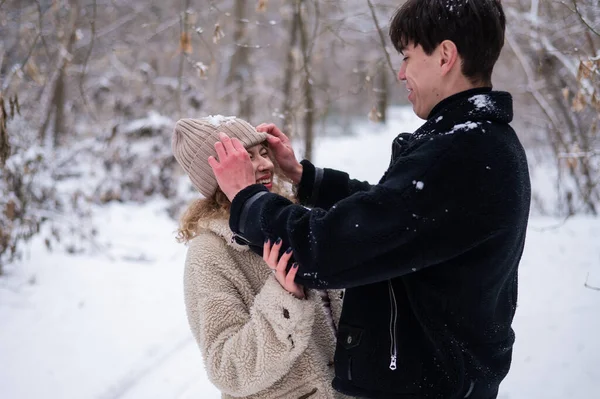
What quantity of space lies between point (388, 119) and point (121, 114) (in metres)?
12.6

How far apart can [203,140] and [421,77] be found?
0.74 m

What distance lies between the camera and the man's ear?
1.28m

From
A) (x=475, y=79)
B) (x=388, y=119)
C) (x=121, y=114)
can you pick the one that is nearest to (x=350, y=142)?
(x=388, y=119)

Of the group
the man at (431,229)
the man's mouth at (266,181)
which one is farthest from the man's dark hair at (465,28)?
the man's mouth at (266,181)

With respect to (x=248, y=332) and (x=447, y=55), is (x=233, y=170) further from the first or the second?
(x=447, y=55)

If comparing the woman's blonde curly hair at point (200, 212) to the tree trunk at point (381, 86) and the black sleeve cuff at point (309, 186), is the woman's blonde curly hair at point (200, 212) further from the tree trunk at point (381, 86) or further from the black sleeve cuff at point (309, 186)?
the tree trunk at point (381, 86)

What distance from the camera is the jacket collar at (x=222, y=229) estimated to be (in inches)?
63.5

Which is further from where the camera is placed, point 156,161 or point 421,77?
point 156,161

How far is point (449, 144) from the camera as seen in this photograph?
1193 mm

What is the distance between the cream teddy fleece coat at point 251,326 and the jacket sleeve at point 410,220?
0.80 ft

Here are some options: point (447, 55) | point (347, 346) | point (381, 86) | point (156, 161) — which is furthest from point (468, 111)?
point (156, 161)

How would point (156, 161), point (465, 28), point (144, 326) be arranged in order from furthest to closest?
1. point (156, 161)
2. point (144, 326)
3. point (465, 28)

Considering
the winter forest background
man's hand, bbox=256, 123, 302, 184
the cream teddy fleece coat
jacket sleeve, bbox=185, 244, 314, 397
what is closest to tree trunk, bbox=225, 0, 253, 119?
the winter forest background

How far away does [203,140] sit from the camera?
1657 mm
